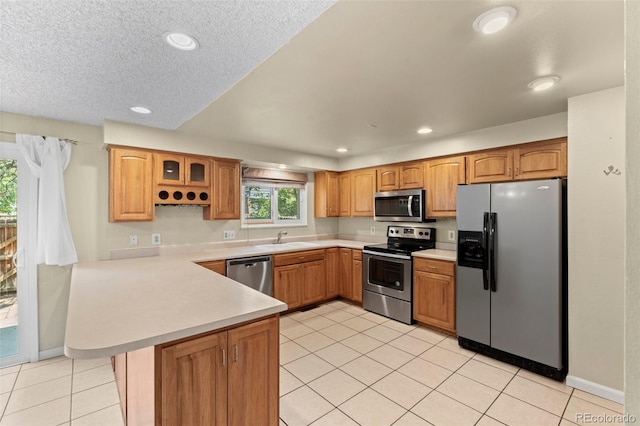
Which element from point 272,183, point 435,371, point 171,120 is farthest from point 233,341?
point 272,183

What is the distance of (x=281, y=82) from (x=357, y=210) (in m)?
3.01

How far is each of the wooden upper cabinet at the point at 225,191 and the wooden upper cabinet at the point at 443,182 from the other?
254cm

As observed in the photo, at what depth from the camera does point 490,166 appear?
10.8ft

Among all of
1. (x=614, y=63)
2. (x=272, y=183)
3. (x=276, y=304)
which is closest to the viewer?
(x=276, y=304)

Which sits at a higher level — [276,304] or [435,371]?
[276,304]

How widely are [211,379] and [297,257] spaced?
8.91 feet

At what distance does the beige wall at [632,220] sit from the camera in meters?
0.40

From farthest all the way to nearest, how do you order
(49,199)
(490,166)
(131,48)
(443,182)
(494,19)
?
(443,182) < (490,166) < (49,199) < (131,48) < (494,19)

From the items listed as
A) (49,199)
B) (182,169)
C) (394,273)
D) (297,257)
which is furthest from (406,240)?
(49,199)

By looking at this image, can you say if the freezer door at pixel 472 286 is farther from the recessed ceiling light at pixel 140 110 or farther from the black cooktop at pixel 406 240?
the recessed ceiling light at pixel 140 110

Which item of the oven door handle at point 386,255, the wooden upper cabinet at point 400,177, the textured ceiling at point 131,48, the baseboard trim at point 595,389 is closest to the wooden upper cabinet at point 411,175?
the wooden upper cabinet at point 400,177

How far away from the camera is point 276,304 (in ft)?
5.11

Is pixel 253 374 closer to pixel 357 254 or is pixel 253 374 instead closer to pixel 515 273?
pixel 515 273

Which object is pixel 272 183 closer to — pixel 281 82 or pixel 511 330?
pixel 281 82
